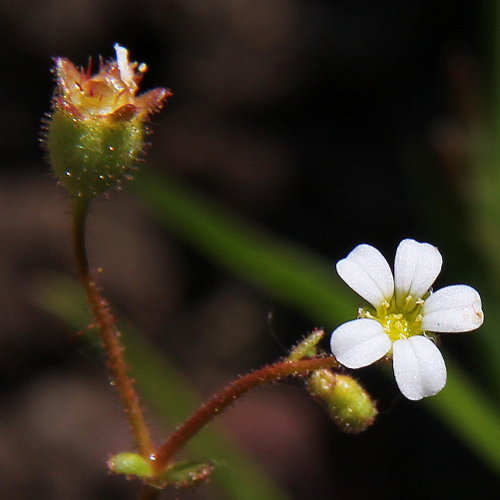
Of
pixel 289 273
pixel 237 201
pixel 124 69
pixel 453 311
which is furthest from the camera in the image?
pixel 237 201

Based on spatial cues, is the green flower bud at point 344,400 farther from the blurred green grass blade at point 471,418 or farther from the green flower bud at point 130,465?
the blurred green grass blade at point 471,418

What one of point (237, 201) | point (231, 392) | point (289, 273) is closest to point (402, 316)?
point (231, 392)

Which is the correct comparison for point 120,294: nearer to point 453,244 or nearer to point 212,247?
point 212,247

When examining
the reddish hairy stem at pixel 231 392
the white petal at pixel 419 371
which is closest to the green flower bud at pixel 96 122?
the reddish hairy stem at pixel 231 392

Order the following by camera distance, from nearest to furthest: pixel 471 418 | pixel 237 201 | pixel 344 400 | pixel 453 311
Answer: pixel 453 311 → pixel 344 400 → pixel 471 418 → pixel 237 201

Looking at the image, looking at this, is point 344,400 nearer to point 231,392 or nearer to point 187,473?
point 231,392

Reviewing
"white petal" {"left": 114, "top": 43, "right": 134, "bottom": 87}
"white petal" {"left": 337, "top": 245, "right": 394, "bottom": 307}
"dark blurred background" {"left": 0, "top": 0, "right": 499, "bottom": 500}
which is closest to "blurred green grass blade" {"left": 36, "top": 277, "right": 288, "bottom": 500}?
"dark blurred background" {"left": 0, "top": 0, "right": 499, "bottom": 500}
